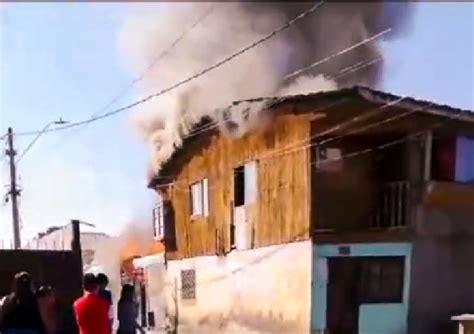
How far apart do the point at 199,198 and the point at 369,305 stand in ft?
21.7

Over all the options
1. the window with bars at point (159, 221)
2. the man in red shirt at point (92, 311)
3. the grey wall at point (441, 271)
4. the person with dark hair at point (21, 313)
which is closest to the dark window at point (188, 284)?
the window with bars at point (159, 221)

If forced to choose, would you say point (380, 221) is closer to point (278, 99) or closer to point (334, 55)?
point (278, 99)

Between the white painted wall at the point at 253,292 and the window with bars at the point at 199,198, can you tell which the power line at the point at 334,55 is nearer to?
the window with bars at the point at 199,198

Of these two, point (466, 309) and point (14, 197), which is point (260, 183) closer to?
point (466, 309)

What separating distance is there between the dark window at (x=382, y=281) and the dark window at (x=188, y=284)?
22.5 feet

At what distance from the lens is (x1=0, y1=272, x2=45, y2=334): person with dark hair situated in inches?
219

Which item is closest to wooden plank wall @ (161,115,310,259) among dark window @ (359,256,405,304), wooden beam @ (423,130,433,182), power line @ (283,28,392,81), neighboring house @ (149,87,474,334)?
neighboring house @ (149,87,474,334)

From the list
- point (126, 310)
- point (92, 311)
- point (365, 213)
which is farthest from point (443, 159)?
point (92, 311)

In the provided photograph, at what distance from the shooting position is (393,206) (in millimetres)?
15227

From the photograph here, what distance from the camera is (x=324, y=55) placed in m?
22.5

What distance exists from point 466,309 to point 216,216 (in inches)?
244

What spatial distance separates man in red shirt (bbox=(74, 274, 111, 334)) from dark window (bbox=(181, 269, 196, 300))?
14924 mm

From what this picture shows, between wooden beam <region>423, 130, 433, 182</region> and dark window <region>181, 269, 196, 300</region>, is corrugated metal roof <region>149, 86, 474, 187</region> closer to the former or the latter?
wooden beam <region>423, 130, 433, 182</region>

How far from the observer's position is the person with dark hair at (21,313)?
5.57 m
